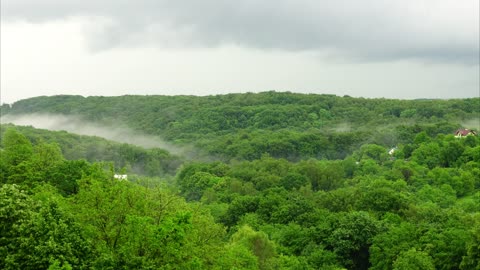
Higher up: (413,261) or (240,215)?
(413,261)

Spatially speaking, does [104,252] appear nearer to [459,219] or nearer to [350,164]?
[459,219]

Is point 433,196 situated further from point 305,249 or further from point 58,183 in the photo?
point 58,183

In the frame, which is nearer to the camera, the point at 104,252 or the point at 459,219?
the point at 104,252

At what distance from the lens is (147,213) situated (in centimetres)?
3419

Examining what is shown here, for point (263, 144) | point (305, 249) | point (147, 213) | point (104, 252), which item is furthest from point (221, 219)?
point (263, 144)

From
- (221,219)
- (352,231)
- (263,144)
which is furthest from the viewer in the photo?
(263,144)

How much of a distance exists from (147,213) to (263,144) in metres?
153

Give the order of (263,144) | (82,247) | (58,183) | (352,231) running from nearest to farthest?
(82,247), (58,183), (352,231), (263,144)

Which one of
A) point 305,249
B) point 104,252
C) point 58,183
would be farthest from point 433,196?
point 104,252

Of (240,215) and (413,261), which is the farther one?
(240,215)

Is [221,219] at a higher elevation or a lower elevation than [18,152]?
lower

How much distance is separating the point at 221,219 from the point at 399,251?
1240 inches

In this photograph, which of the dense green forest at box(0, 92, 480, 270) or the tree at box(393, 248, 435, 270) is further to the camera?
the tree at box(393, 248, 435, 270)

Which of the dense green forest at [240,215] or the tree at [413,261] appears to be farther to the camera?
the tree at [413,261]
